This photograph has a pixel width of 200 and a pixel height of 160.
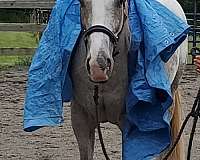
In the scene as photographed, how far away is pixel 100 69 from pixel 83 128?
846mm

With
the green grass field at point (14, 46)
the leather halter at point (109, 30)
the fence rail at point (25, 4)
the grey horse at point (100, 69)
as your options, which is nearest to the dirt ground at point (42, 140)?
the grey horse at point (100, 69)

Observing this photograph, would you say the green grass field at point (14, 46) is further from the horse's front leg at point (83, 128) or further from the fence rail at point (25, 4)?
the horse's front leg at point (83, 128)

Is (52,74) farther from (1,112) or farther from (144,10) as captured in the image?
(1,112)

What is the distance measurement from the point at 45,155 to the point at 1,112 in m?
2.38

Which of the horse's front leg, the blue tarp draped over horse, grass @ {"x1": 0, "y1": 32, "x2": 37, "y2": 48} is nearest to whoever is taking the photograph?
the blue tarp draped over horse

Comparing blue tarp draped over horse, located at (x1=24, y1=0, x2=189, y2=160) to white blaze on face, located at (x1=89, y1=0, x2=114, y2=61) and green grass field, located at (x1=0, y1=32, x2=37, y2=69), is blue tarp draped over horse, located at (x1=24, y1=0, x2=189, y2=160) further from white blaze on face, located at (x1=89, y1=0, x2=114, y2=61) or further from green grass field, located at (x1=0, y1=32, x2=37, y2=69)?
green grass field, located at (x1=0, y1=32, x2=37, y2=69)

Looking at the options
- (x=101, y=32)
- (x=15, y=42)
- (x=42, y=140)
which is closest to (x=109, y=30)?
(x=101, y=32)

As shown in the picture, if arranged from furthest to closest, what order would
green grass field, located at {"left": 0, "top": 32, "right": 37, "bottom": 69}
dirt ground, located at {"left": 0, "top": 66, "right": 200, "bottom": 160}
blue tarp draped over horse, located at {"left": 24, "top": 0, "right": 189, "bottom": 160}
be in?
1. green grass field, located at {"left": 0, "top": 32, "right": 37, "bottom": 69}
2. dirt ground, located at {"left": 0, "top": 66, "right": 200, "bottom": 160}
3. blue tarp draped over horse, located at {"left": 24, "top": 0, "right": 189, "bottom": 160}

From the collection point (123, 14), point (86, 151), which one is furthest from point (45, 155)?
point (123, 14)

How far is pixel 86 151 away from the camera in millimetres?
3711

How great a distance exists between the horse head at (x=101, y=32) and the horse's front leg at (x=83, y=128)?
0.63 meters

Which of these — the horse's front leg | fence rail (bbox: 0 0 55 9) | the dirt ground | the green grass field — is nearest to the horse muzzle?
the horse's front leg

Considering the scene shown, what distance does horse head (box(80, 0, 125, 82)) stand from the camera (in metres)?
2.86

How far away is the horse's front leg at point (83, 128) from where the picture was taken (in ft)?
11.8
